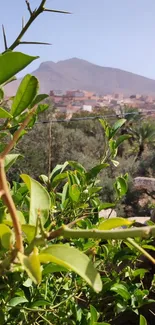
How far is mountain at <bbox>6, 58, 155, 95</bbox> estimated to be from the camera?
46156mm

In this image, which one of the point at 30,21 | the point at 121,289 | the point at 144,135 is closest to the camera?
the point at 30,21

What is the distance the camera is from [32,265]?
0.83ft

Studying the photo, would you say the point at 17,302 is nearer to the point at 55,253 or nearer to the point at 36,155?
the point at 55,253

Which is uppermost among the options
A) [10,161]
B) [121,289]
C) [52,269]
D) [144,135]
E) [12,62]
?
[12,62]

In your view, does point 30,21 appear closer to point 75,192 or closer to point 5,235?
point 75,192

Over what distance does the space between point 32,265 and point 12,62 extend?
0.55 feet

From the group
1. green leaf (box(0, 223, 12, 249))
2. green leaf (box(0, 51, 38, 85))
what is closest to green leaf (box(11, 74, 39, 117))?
green leaf (box(0, 51, 38, 85))

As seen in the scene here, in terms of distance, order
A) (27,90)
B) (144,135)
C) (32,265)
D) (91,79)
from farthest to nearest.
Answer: (91,79) < (144,135) < (27,90) < (32,265)

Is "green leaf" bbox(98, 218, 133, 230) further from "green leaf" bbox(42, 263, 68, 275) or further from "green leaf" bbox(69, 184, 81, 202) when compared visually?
"green leaf" bbox(69, 184, 81, 202)

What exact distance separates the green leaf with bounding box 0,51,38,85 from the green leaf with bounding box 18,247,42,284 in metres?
A: 0.15

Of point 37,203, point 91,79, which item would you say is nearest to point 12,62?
point 37,203

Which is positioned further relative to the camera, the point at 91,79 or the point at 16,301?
the point at 91,79

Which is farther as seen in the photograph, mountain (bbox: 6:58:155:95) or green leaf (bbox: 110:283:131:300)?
mountain (bbox: 6:58:155:95)

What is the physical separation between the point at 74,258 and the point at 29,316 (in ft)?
1.75
